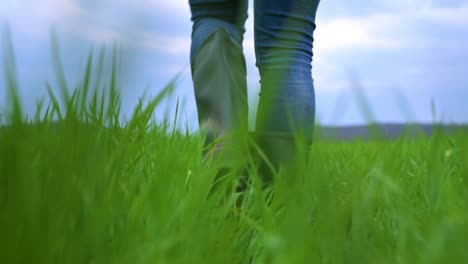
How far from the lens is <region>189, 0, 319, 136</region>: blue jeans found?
1273 mm

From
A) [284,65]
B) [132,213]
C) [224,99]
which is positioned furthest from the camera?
[224,99]

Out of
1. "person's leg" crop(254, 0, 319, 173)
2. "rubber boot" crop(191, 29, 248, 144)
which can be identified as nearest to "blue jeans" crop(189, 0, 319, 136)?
"person's leg" crop(254, 0, 319, 173)

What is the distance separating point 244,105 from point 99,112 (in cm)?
70

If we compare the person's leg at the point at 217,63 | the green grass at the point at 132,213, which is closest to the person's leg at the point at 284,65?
the person's leg at the point at 217,63

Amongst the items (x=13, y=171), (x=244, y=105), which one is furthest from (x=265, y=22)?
(x=13, y=171)

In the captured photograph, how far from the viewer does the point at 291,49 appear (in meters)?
1.30

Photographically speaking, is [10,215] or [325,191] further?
[325,191]

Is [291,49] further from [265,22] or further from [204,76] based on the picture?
[204,76]

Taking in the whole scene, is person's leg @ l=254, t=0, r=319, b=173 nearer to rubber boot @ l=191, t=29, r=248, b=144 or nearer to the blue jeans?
the blue jeans

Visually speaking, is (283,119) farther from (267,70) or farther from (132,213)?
(132,213)

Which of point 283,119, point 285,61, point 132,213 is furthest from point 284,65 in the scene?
point 132,213

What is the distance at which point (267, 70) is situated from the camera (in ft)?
4.34

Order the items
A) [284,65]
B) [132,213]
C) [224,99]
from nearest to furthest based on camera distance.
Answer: [132,213] → [284,65] → [224,99]

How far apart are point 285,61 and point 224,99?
230 millimetres
